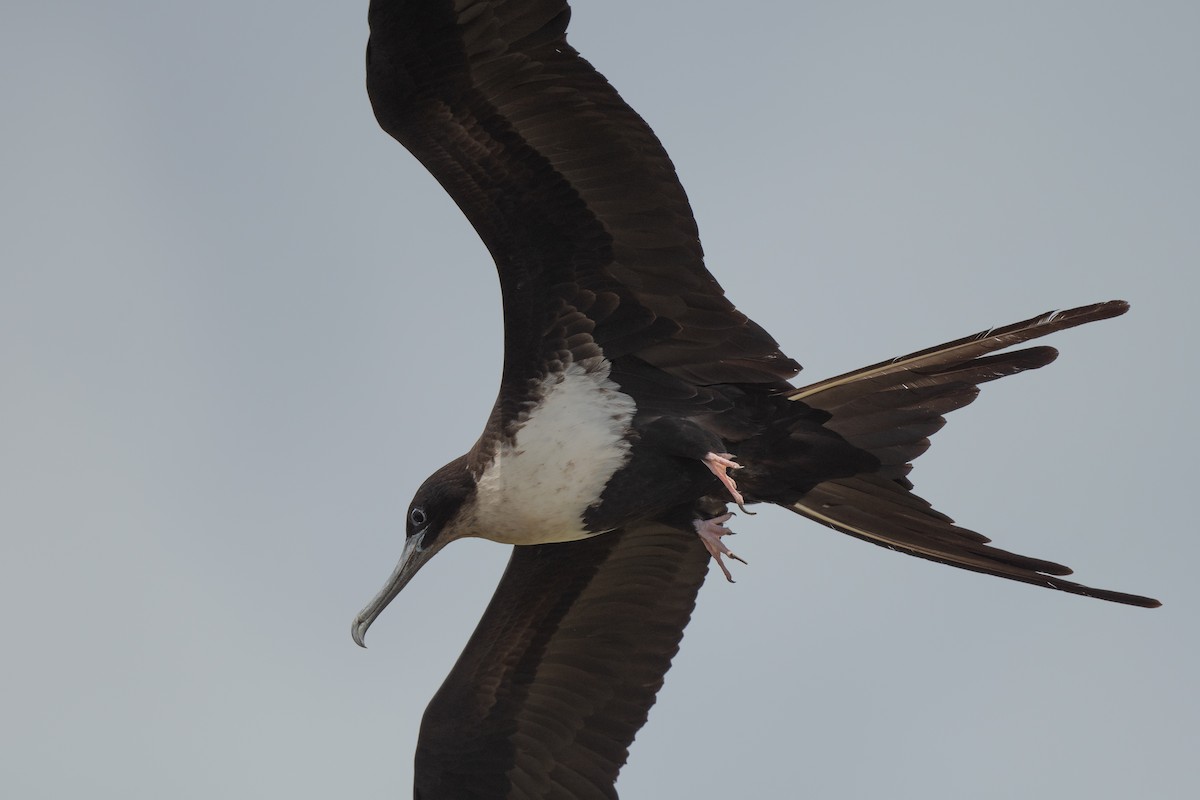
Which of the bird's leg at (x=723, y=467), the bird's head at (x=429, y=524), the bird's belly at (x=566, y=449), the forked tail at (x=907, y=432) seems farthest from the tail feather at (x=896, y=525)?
the bird's head at (x=429, y=524)

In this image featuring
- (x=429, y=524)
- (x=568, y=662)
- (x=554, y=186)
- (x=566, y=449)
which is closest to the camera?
(x=554, y=186)

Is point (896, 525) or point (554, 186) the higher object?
point (554, 186)

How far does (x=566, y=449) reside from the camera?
657cm

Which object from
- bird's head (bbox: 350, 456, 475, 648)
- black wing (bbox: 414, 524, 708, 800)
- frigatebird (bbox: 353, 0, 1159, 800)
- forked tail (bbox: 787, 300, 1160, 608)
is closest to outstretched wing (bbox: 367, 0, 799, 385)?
frigatebird (bbox: 353, 0, 1159, 800)

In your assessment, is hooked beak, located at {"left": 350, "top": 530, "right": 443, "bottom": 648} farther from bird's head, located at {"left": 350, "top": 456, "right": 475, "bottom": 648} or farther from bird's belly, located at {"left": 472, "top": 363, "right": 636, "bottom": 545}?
bird's belly, located at {"left": 472, "top": 363, "right": 636, "bottom": 545}

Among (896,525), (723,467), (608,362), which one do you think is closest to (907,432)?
(896,525)

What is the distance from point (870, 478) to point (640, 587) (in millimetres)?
1233

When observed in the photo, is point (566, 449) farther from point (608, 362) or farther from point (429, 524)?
point (429, 524)

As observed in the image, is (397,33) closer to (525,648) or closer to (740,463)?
(740,463)

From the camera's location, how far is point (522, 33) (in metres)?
6.02

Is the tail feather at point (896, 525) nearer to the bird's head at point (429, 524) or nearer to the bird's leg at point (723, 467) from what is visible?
the bird's leg at point (723, 467)

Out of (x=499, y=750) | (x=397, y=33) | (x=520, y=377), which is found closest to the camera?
(x=397, y=33)

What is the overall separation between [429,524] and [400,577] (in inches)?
11.0

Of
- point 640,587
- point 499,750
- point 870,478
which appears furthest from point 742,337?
point 499,750
